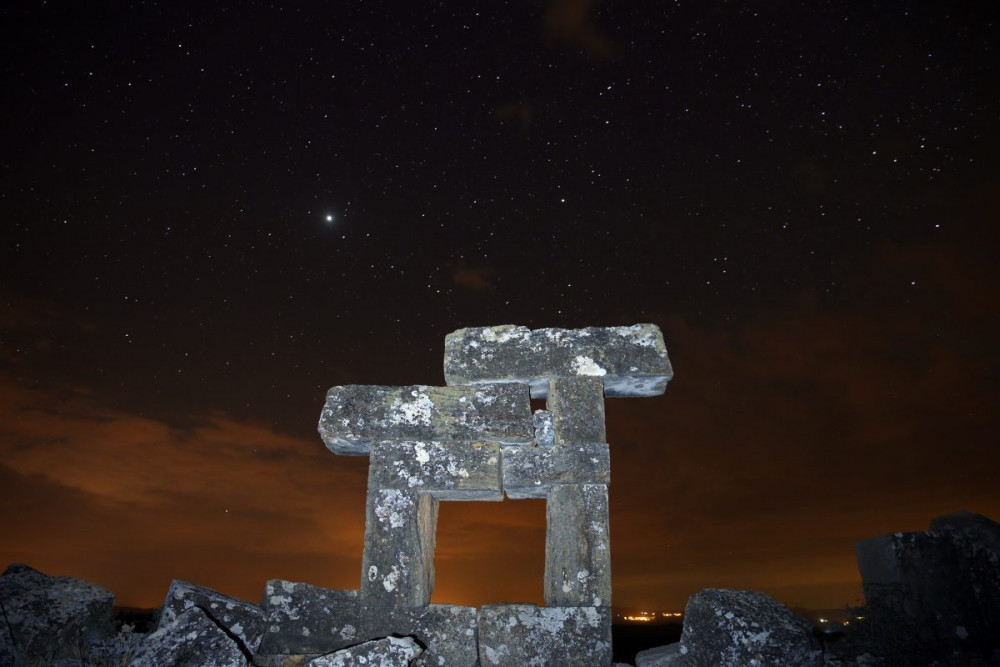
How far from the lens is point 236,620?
5.05m

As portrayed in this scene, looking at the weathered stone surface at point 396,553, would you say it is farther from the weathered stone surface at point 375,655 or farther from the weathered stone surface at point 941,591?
the weathered stone surface at point 941,591

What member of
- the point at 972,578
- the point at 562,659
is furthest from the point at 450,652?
the point at 972,578

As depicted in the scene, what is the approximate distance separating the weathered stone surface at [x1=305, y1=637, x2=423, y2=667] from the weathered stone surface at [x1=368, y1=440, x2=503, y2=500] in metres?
1.66

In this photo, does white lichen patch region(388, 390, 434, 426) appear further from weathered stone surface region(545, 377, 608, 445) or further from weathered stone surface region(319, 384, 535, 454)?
weathered stone surface region(545, 377, 608, 445)

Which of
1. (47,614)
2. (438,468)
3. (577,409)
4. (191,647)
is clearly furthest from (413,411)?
(47,614)

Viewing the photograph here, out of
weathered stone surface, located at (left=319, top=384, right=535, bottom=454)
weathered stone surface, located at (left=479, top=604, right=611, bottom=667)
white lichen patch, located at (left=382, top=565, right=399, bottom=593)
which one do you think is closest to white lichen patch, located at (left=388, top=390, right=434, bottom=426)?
weathered stone surface, located at (left=319, top=384, right=535, bottom=454)

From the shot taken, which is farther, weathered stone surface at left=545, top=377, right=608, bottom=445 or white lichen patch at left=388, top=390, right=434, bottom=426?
white lichen patch at left=388, top=390, right=434, bottom=426

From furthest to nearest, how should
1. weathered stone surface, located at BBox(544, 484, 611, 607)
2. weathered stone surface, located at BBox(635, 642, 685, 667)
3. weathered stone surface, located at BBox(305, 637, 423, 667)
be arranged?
weathered stone surface, located at BBox(544, 484, 611, 607), weathered stone surface, located at BBox(635, 642, 685, 667), weathered stone surface, located at BBox(305, 637, 423, 667)

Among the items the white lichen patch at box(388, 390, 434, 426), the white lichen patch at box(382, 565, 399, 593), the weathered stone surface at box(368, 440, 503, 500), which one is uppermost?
the white lichen patch at box(388, 390, 434, 426)

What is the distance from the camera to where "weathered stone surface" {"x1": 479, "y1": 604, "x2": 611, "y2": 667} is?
16.0ft

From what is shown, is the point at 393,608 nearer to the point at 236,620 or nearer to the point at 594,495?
the point at 236,620

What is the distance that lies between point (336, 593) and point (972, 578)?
18.8 feet

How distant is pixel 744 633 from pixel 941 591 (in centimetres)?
211

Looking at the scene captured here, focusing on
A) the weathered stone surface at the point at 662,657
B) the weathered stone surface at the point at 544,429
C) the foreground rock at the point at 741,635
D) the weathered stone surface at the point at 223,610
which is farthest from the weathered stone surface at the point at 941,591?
the weathered stone surface at the point at 223,610
